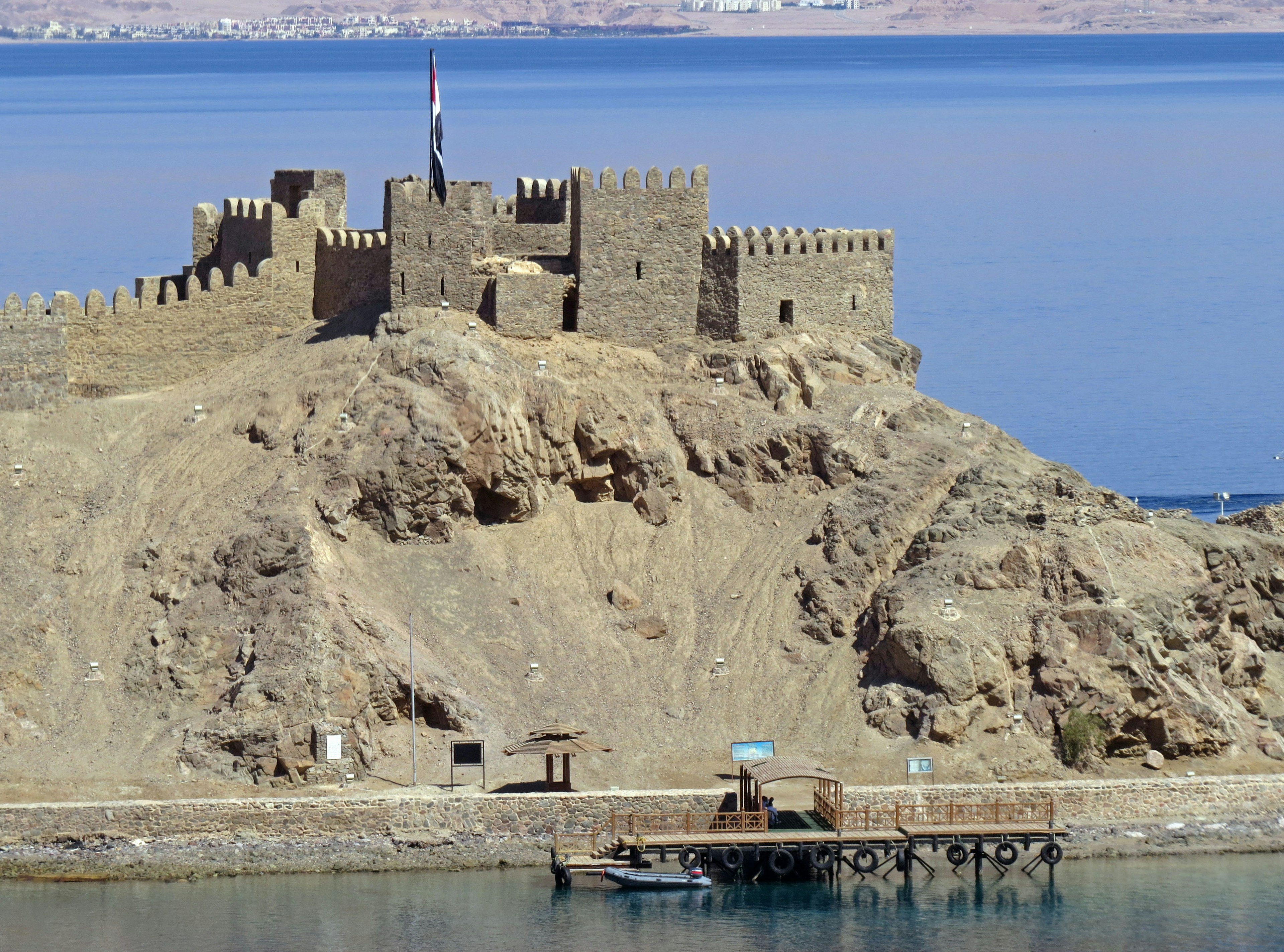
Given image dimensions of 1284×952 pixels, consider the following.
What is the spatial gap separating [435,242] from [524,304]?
10.6 ft

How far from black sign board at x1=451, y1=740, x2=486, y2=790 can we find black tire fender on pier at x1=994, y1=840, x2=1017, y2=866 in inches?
547

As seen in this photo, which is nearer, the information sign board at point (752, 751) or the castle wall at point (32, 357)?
the information sign board at point (752, 751)

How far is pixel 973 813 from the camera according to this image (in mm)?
72188

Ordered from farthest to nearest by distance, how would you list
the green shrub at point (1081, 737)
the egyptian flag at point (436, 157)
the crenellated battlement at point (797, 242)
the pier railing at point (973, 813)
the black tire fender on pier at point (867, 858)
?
the crenellated battlement at point (797, 242), the egyptian flag at point (436, 157), the green shrub at point (1081, 737), the pier railing at point (973, 813), the black tire fender on pier at point (867, 858)

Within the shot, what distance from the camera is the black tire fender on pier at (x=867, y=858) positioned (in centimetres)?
7138

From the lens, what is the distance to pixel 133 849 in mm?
69000

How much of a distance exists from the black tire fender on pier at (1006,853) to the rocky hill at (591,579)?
2139 mm

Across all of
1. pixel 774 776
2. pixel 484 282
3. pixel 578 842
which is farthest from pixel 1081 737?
pixel 484 282

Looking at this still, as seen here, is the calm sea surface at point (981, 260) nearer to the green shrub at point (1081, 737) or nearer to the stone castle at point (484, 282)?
the stone castle at point (484, 282)

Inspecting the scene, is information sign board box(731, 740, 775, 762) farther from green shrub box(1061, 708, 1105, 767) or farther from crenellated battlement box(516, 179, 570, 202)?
crenellated battlement box(516, 179, 570, 202)

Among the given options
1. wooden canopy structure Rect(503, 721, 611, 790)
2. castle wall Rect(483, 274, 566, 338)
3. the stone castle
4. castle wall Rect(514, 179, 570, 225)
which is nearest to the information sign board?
wooden canopy structure Rect(503, 721, 611, 790)

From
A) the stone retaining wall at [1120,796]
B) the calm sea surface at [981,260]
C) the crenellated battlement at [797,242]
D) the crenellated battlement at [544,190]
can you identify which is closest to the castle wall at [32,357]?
the crenellated battlement at [544,190]

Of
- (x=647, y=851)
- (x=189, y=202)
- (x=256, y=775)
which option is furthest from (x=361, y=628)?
(x=189, y=202)

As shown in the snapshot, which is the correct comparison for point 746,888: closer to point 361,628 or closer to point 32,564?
point 361,628
